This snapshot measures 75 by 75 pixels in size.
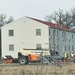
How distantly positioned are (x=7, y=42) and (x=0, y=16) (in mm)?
39503

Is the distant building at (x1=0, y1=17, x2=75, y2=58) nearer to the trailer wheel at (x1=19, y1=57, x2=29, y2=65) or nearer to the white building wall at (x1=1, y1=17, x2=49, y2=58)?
the white building wall at (x1=1, y1=17, x2=49, y2=58)

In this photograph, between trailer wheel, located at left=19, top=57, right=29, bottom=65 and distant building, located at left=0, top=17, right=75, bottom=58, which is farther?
distant building, located at left=0, top=17, right=75, bottom=58

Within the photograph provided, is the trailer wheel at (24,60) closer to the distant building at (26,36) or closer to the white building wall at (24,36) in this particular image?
the distant building at (26,36)

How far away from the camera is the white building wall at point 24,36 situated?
234 feet

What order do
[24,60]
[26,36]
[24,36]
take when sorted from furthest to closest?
[24,36] → [26,36] → [24,60]

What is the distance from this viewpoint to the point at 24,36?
→ 72.1 metres

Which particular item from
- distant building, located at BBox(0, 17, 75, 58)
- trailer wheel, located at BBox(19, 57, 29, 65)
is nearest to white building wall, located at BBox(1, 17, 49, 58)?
distant building, located at BBox(0, 17, 75, 58)

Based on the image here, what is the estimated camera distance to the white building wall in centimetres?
7144

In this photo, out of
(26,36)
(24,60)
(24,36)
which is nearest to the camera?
(24,60)

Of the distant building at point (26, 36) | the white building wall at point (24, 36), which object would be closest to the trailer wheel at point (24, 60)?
the distant building at point (26, 36)

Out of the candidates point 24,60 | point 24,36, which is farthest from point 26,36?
point 24,60

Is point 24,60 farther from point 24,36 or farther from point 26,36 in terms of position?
point 24,36

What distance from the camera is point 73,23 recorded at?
111438mm

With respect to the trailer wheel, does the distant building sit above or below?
above
